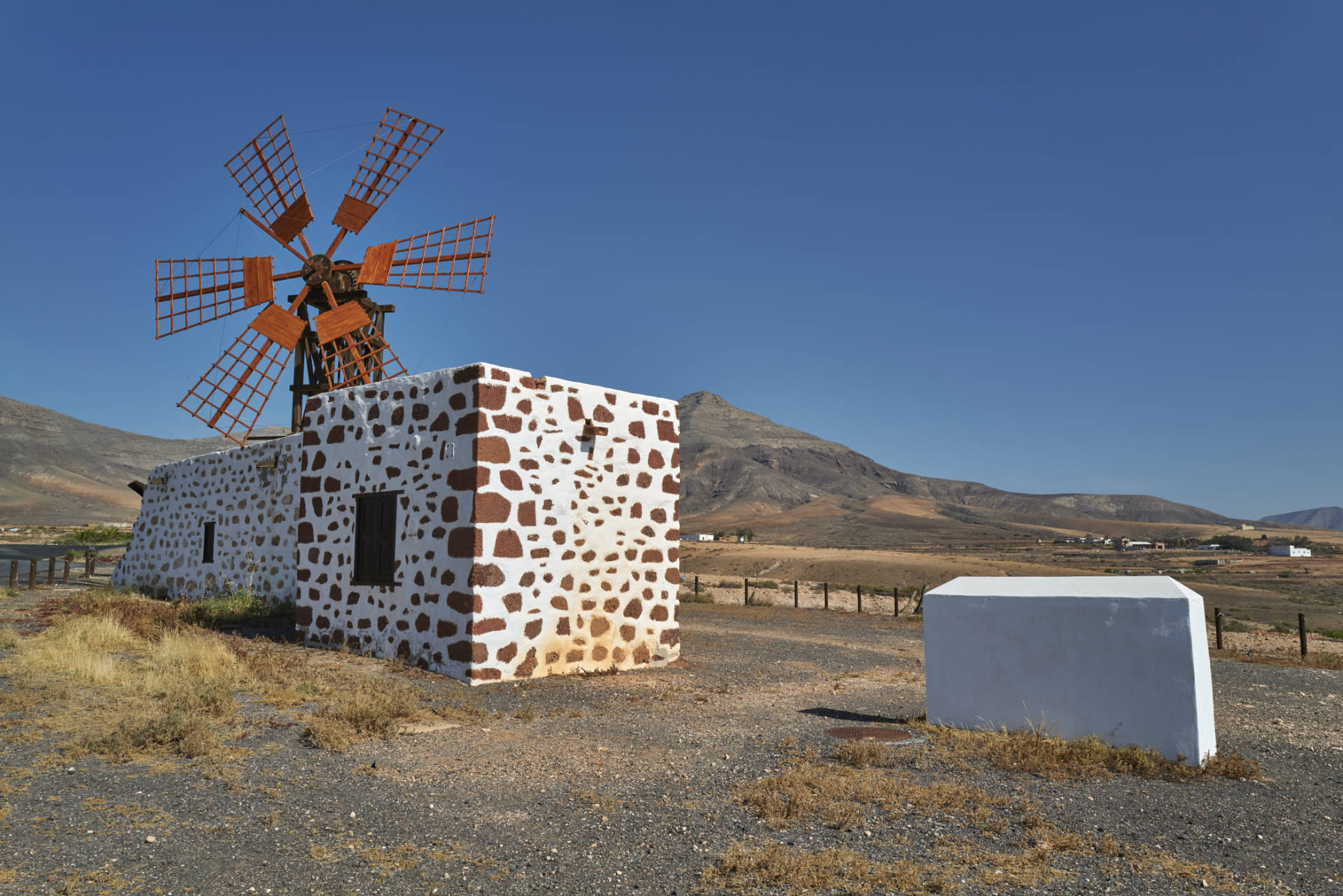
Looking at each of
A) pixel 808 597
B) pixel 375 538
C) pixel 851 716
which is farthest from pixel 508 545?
pixel 808 597

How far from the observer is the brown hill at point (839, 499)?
10056 cm

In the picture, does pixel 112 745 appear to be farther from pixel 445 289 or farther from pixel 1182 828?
pixel 445 289

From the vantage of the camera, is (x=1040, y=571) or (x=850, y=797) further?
(x=1040, y=571)

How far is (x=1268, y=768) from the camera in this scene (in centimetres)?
628

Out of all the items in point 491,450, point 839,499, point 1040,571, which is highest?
point 839,499

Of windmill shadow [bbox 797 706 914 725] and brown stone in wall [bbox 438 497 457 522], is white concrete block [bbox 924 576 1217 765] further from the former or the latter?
brown stone in wall [bbox 438 497 457 522]

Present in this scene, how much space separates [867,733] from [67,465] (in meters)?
148

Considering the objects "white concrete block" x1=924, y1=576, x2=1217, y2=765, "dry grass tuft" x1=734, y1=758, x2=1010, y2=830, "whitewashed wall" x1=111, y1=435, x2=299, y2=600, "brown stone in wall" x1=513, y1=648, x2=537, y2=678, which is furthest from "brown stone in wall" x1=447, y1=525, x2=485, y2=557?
"whitewashed wall" x1=111, y1=435, x2=299, y2=600

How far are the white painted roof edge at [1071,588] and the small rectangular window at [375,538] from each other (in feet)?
21.8

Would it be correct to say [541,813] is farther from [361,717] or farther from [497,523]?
[497,523]

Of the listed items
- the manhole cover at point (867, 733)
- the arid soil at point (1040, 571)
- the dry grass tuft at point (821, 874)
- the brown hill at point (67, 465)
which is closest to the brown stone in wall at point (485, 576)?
the manhole cover at point (867, 733)

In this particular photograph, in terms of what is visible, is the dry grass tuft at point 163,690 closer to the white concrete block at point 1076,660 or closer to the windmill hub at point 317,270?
the white concrete block at point 1076,660

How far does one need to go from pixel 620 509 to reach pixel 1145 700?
20.7ft

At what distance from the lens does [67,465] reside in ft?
404
